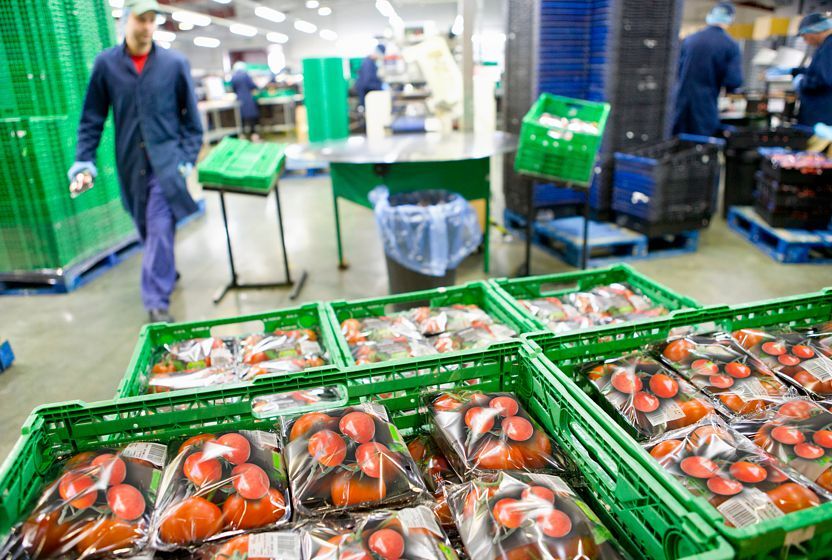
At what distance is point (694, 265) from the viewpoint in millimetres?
4656

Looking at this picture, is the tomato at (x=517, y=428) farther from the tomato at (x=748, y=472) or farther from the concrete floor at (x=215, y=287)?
the concrete floor at (x=215, y=287)

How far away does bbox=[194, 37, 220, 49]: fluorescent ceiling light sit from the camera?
80.7 ft

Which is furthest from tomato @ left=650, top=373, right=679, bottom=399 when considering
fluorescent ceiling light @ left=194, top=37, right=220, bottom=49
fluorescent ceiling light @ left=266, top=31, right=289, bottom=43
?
fluorescent ceiling light @ left=266, top=31, right=289, bottom=43

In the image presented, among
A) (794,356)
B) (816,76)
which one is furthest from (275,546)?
(816,76)

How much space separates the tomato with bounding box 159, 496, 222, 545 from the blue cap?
6140mm

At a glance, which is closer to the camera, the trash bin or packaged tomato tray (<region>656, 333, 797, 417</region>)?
packaged tomato tray (<region>656, 333, 797, 417</region>)

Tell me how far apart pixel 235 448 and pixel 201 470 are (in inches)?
3.1

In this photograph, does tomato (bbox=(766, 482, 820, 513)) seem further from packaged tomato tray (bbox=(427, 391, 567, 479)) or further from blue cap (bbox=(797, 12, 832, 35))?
blue cap (bbox=(797, 12, 832, 35))

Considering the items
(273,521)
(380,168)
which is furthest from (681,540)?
(380,168)

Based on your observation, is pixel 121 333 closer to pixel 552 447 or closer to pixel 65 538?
pixel 65 538

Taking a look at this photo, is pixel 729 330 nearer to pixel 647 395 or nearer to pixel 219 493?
pixel 647 395

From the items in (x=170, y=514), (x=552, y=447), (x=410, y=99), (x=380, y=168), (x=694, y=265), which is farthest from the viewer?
(x=410, y=99)

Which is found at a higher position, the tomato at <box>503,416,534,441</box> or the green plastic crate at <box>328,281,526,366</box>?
the tomato at <box>503,416,534,441</box>

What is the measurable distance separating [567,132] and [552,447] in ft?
9.12
